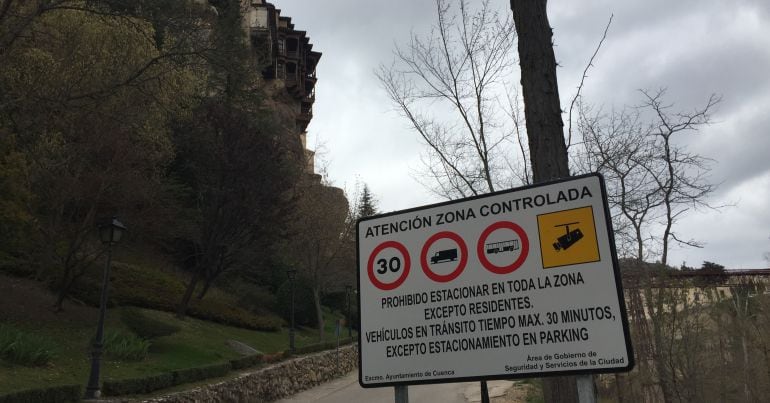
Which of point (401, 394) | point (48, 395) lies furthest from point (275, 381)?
point (401, 394)

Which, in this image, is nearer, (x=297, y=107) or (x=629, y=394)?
(x=629, y=394)

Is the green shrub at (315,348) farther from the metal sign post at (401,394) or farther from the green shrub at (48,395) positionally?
the metal sign post at (401,394)

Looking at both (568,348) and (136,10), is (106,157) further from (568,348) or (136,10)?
(568,348)

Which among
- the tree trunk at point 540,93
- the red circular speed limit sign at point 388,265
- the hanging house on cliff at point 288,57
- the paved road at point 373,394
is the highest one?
the hanging house on cliff at point 288,57

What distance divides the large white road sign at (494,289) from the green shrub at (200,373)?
13302 millimetres

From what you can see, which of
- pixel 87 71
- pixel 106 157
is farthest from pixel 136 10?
pixel 87 71

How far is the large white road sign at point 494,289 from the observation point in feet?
7.04

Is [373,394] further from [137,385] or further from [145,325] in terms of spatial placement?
[137,385]

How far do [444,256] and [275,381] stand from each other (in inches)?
718

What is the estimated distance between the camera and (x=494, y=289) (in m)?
2.36

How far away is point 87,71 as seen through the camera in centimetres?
1948

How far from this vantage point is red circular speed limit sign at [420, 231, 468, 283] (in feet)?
8.07

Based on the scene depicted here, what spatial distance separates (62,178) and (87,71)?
4.69m

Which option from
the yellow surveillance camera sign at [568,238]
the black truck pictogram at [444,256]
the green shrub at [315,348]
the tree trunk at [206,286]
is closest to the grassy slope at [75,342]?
the tree trunk at [206,286]
